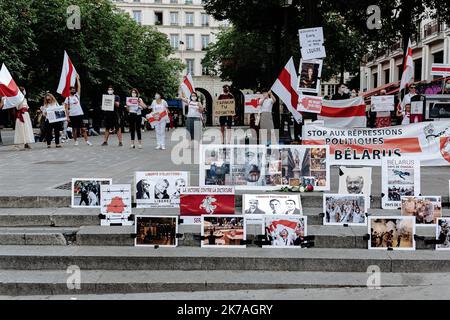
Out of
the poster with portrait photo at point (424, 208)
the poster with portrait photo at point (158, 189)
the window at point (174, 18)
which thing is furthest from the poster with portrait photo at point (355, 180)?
the window at point (174, 18)

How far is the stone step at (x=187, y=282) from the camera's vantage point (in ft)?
18.5

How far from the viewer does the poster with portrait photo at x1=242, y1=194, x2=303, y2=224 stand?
6.96 m

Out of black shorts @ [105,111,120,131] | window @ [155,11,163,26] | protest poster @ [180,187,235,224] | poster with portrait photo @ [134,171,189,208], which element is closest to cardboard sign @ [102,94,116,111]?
black shorts @ [105,111,120,131]

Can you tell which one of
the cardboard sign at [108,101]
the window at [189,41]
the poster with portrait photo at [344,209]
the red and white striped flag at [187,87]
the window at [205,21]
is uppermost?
the window at [205,21]

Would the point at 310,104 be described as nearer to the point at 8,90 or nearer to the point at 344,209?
the point at 344,209

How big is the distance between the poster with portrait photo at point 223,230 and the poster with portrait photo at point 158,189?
100 centimetres

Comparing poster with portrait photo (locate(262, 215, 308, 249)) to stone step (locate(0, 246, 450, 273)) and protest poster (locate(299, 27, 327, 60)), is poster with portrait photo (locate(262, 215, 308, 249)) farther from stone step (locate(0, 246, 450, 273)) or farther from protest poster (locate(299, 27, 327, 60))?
protest poster (locate(299, 27, 327, 60))

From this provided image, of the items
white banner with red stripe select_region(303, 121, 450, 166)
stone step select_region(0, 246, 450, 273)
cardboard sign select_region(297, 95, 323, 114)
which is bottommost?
stone step select_region(0, 246, 450, 273)

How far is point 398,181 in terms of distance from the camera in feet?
24.7

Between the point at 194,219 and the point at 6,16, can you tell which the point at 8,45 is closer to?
the point at 6,16

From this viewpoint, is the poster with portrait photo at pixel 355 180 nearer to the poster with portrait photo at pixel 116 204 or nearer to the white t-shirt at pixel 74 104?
the poster with portrait photo at pixel 116 204

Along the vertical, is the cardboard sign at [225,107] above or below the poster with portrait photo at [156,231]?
above

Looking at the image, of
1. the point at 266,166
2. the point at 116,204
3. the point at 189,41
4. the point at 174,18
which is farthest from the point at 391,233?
the point at 174,18

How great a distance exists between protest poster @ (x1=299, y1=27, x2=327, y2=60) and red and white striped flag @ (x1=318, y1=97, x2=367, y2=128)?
5322mm
